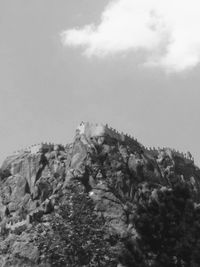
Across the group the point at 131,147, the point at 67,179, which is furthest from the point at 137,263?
the point at 131,147

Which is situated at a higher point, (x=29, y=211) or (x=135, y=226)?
(x=29, y=211)

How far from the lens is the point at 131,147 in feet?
483

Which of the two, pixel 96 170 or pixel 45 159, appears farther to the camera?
pixel 45 159

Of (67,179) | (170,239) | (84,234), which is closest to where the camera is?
(84,234)

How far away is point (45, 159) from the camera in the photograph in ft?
489

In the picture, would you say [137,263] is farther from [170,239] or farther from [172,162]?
[172,162]

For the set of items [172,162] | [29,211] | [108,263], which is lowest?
[108,263]

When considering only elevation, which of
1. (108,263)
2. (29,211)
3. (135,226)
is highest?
(29,211)

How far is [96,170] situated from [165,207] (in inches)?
3439

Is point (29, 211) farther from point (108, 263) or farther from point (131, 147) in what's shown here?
point (108, 263)

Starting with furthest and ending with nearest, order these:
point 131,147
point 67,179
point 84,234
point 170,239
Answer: point 131,147 → point 67,179 → point 170,239 → point 84,234

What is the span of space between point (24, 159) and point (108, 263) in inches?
4454

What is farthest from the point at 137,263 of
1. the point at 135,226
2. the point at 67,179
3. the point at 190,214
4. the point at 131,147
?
the point at 131,147

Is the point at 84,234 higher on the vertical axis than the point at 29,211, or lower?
lower
